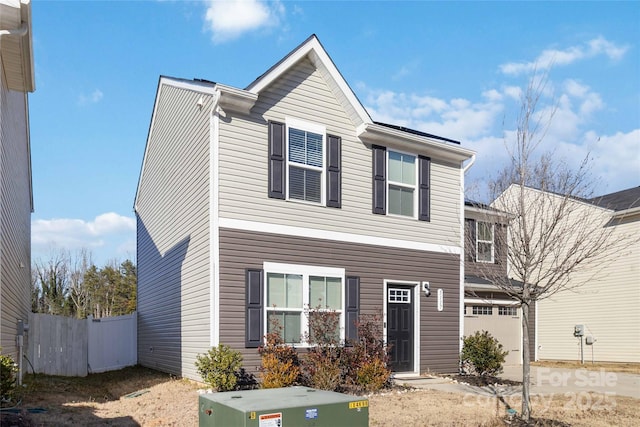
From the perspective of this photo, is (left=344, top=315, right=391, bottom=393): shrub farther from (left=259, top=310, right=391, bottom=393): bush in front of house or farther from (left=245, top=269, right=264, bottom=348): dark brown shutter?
(left=245, top=269, right=264, bottom=348): dark brown shutter

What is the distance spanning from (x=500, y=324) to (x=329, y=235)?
8657 mm

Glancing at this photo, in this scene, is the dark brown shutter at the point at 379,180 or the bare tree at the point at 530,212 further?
the dark brown shutter at the point at 379,180

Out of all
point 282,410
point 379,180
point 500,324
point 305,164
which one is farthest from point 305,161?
point 500,324

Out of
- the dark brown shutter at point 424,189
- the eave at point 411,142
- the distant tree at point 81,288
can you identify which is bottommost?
the distant tree at point 81,288

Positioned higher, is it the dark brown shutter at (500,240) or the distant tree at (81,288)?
the dark brown shutter at (500,240)

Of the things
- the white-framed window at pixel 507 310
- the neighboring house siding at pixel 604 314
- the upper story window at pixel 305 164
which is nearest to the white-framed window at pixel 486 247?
the white-framed window at pixel 507 310

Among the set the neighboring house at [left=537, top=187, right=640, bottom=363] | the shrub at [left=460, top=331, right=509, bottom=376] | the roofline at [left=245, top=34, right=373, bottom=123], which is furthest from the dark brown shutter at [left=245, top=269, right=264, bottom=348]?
the neighboring house at [left=537, top=187, right=640, bottom=363]

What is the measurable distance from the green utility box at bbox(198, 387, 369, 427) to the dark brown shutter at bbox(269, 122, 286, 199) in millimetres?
7433

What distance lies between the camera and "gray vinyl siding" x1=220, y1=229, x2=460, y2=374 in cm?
1163

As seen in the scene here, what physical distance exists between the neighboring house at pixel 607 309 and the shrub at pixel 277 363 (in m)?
11.8

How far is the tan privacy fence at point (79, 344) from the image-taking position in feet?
51.6

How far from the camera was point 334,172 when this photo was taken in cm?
1342

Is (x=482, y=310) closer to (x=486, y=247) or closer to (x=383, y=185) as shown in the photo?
(x=486, y=247)

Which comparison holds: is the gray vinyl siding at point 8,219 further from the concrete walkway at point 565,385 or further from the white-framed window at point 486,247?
the white-framed window at point 486,247
